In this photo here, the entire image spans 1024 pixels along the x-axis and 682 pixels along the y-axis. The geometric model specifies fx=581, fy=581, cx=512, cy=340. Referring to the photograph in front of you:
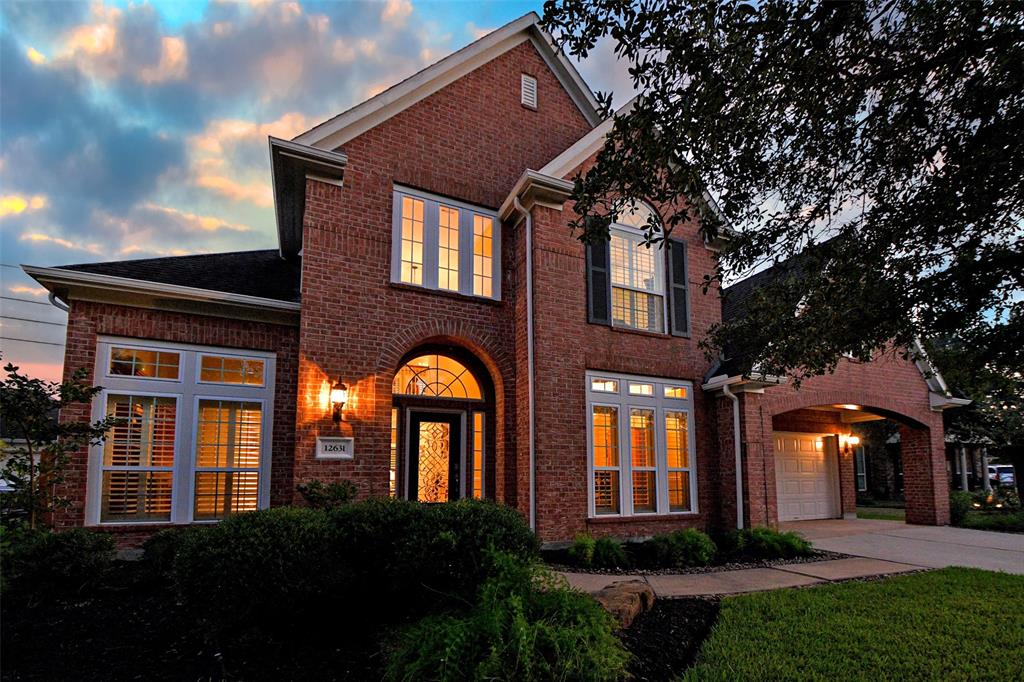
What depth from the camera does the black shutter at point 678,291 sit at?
36.1 feet

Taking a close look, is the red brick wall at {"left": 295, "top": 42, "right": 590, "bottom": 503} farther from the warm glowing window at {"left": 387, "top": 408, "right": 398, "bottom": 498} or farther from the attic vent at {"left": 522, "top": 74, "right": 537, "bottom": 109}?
the warm glowing window at {"left": 387, "top": 408, "right": 398, "bottom": 498}

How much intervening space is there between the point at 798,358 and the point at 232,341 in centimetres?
753

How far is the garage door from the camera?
1536 centimetres

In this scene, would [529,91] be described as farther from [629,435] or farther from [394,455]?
[394,455]

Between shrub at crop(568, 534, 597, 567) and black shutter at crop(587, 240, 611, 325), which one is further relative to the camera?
black shutter at crop(587, 240, 611, 325)

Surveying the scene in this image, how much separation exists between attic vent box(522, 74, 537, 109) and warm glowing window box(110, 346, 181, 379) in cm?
759

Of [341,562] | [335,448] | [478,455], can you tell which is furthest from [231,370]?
[341,562]

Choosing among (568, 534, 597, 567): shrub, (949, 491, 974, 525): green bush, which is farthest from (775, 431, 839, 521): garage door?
(568, 534, 597, 567): shrub

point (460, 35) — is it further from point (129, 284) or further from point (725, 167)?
point (725, 167)

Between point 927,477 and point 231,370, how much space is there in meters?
14.9

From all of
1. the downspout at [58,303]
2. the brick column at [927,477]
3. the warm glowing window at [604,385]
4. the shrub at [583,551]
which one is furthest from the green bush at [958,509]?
the downspout at [58,303]

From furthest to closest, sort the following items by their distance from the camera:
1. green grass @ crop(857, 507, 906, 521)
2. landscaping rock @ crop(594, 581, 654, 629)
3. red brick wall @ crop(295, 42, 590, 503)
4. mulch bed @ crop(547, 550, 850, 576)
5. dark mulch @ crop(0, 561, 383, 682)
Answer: green grass @ crop(857, 507, 906, 521)
red brick wall @ crop(295, 42, 590, 503)
mulch bed @ crop(547, 550, 850, 576)
landscaping rock @ crop(594, 581, 654, 629)
dark mulch @ crop(0, 561, 383, 682)

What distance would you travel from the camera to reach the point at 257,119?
42.2ft

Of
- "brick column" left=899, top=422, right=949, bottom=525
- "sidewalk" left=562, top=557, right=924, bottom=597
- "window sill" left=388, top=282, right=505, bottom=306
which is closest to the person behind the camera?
"sidewalk" left=562, top=557, right=924, bottom=597
